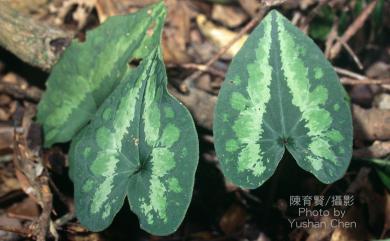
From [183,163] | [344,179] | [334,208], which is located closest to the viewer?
[183,163]

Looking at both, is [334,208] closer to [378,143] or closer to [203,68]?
[378,143]

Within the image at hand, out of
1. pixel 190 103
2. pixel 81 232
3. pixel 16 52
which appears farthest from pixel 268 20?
pixel 16 52

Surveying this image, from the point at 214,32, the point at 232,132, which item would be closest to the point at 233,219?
the point at 232,132

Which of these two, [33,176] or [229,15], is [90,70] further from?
[229,15]

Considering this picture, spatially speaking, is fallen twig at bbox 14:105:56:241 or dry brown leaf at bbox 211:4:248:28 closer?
fallen twig at bbox 14:105:56:241

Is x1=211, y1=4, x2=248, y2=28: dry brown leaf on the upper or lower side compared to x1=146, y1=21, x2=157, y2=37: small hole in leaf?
lower

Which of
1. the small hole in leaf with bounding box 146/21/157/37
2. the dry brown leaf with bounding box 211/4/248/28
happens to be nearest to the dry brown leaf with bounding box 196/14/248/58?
the dry brown leaf with bounding box 211/4/248/28

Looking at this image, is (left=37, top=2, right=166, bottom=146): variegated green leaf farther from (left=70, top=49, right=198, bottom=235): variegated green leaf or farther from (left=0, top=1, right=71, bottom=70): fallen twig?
(left=70, top=49, right=198, bottom=235): variegated green leaf
